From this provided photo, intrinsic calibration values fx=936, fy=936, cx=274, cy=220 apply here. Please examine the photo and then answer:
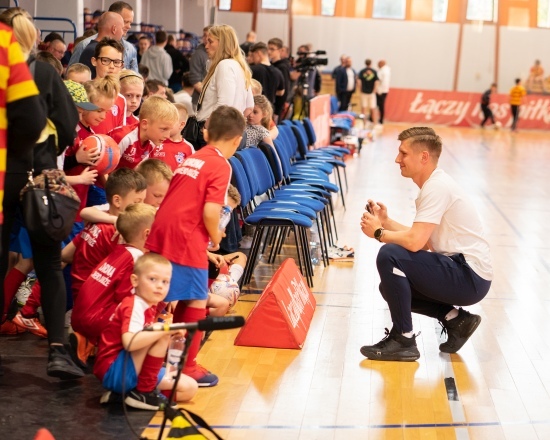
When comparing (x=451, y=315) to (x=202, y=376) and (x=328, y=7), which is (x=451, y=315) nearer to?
(x=202, y=376)

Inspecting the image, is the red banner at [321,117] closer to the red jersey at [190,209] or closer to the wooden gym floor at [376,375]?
the wooden gym floor at [376,375]

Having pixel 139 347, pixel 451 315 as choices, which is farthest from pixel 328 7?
pixel 139 347

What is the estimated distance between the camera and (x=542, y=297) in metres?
6.85

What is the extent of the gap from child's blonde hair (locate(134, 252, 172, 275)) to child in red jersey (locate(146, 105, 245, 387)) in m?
0.18

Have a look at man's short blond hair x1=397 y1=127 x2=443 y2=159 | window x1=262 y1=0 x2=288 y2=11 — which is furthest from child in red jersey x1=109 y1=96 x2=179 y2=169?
window x1=262 y1=0 x2=288 y2=11

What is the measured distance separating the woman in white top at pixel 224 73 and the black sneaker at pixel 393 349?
2.50m

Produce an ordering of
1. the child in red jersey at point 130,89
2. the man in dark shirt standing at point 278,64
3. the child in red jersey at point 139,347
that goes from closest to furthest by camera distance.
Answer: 1. the child in red jersey at point 139,347
2. the child in red jersey at point 130,89
3. the man in dark shirt standing at point 278,64

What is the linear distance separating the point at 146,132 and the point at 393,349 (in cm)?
194

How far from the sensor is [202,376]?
4547 mm

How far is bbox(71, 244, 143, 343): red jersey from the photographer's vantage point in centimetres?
448

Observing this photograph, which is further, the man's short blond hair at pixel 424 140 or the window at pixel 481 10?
the window at pixel 481 10

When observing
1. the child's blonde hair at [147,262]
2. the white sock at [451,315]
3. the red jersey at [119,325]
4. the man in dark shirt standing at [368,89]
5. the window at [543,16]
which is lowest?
the man in dark shirt standing at [368,89]

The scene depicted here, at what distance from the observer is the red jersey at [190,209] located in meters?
4.25

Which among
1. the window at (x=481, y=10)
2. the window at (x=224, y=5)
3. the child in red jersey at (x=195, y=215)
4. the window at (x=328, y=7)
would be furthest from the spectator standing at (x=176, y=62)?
the window at (x=481, y=10)
